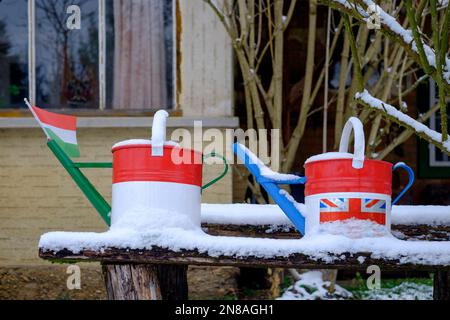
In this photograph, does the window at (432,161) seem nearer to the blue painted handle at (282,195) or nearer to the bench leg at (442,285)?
the bench leg at (442,285)

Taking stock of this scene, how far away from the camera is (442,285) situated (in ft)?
9.01

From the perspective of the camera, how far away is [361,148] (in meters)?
2.03

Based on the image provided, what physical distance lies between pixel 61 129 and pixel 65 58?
351 centimetres

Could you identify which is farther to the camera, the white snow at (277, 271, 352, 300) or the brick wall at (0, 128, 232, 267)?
the brick wall at (0, 128, 232, 267)

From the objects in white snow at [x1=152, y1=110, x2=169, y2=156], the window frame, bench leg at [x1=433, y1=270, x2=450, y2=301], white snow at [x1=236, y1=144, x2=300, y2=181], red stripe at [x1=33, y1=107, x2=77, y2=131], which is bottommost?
bench leg at [x1=433, y1=270, x2=450, y2=301]

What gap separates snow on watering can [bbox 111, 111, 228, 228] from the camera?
2031 mm

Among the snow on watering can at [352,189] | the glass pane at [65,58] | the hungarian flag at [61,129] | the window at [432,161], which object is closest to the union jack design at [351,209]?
the snow on watering can at [352,189]

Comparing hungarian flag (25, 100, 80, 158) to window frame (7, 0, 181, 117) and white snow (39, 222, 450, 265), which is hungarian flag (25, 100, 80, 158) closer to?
white snow (39, 222, 450, 265)

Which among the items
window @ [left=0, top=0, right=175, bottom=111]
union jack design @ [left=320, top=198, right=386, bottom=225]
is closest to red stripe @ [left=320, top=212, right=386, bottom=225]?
union jack design @ [left=320, top=198, right=386, bottom=225]

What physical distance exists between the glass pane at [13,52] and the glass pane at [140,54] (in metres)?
0.64

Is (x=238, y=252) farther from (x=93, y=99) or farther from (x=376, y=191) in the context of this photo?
(x=93, y=99)

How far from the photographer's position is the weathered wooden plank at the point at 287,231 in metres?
2.39
